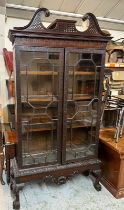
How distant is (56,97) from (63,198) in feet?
3.44

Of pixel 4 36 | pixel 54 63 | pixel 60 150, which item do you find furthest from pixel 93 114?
pixel 4 36

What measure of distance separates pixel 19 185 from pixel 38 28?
1.40 m

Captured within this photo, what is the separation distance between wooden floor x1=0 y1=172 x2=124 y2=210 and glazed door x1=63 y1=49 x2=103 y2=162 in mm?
416

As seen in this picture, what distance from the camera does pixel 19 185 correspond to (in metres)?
1.78

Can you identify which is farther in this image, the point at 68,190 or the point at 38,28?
the point at 68,190

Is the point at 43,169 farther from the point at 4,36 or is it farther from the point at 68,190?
the point at 4,36

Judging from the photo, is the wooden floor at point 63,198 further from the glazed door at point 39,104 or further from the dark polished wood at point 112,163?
the glazed door at point 39,104

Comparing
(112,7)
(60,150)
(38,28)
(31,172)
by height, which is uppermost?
(112,7)

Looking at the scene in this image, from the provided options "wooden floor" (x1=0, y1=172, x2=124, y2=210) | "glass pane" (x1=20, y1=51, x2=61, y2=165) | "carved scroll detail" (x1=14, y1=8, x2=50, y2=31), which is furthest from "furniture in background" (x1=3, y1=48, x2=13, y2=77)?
"wooden floor" (x1=0, y1=172, x2=124, y2=210)

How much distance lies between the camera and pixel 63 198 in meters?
1.97

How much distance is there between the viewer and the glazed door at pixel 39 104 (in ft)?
5.35

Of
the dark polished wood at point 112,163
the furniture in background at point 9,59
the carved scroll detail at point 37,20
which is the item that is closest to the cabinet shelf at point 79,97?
the dark polished wood at point 112,163

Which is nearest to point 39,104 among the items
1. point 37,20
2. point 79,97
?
point 79,97

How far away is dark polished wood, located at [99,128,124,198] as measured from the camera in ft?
6.36
